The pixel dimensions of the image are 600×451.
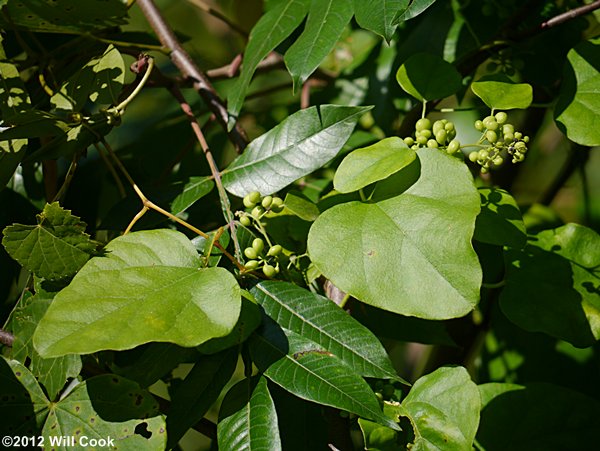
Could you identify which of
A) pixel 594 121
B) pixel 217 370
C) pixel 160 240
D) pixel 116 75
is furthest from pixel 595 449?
pixel 116 75

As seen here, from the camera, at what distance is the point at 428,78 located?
2.71 ft

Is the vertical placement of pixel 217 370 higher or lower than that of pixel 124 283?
lower

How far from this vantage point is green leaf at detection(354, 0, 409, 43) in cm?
73

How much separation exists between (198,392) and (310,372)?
12cm

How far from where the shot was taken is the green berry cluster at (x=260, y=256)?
71 cm

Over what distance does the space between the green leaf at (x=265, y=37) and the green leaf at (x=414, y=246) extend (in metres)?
0.24

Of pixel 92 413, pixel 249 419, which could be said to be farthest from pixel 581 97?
pixel 92 413

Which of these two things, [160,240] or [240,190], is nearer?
[160,240]

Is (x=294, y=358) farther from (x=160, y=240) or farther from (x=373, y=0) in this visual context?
(x=373, y=0)

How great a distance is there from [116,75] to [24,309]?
0.96 feet

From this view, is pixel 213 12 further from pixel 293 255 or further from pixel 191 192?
pixel 293 255

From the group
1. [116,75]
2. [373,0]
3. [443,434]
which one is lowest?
[443,434]

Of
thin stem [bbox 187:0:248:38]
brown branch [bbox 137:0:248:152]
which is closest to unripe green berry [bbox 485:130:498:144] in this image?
brown branch [bbox 137:0:248:152]

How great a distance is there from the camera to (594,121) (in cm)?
81
